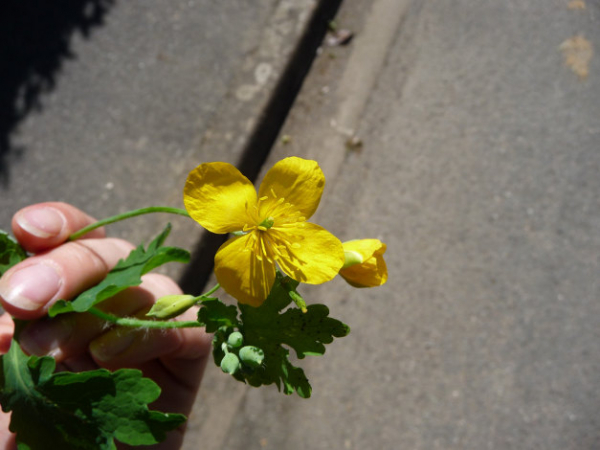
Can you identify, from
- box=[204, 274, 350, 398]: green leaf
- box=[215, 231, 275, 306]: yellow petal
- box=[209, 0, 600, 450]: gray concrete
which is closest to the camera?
box=[215, 231, 275, 306]: yellow petal

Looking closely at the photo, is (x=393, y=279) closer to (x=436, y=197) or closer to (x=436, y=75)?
(x=436, y=197)

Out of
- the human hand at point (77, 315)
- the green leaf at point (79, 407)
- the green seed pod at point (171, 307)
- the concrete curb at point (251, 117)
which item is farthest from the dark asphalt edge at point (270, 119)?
the green seed pod at point (171, 307)

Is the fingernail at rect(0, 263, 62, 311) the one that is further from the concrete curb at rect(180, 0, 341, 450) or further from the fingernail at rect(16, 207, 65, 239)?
the concrete curb at rect(180, 0, 341, 450)

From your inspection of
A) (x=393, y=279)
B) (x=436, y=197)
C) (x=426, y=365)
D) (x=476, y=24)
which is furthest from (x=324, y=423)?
(x=476, y=24)

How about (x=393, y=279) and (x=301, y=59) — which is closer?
(x=393, y=279)

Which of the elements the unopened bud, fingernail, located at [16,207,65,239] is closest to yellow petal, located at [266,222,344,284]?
the unopened bud

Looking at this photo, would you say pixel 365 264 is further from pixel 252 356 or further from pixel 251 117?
pixel 251 117

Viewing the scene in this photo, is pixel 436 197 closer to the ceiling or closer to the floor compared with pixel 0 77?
closer to the ceiling

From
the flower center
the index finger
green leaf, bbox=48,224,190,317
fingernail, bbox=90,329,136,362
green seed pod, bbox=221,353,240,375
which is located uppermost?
the flower center

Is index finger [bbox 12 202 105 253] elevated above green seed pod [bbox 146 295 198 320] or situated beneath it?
situated beneath
